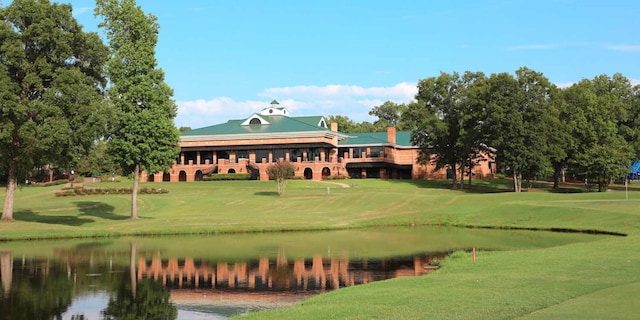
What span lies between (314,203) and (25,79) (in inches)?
1169

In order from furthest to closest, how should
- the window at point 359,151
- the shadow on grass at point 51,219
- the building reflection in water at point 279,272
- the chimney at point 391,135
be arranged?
the chimney at point 391,135 < the window at point 359,151 < the shadow on grass at point 51,219 < the building reflection in water at point 279,272

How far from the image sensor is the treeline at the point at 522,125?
79000mm

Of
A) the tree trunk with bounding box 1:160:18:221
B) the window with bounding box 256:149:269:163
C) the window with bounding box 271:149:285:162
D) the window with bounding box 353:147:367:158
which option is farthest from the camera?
the window with bounding box 353:147:367:158

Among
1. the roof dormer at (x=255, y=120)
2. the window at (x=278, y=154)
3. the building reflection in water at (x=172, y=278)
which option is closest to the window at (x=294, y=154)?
the window at (x=278, y=154)

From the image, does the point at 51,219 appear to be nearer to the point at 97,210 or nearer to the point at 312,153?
the point at 97,210

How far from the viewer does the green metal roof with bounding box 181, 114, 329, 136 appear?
10206cm

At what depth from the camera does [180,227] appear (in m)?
44.3

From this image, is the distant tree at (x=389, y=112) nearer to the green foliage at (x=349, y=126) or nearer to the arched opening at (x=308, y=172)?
the green foliage at (x=349, y=126)

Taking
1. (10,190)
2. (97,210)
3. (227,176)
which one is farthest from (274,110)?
(10,190)

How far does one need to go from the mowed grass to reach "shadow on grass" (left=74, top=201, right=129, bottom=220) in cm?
17

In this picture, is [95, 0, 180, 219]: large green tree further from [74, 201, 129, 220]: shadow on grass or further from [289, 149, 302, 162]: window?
[289, 149, 302, 162]: window

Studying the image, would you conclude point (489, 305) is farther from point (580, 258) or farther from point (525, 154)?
point (525, 154)

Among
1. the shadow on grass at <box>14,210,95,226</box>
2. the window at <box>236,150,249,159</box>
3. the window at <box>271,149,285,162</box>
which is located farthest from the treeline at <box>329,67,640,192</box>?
the shadow on grass at <box>14,210,95,226</box>

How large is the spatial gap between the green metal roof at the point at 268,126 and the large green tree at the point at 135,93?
176 ft
